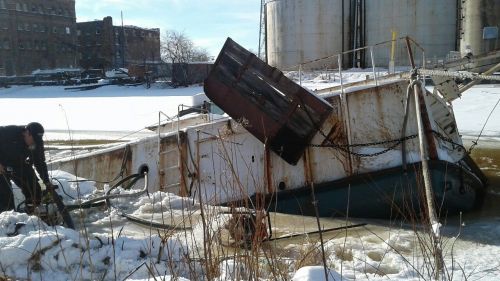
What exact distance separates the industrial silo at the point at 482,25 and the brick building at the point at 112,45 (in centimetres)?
4864

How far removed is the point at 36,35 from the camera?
220ft

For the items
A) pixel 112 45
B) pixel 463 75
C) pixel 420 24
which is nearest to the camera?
pixel 463 75

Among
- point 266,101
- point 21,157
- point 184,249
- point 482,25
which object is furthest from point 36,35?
point 184,249

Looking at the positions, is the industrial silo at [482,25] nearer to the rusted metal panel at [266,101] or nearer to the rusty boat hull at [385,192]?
the rusty boat hull at [385,192]

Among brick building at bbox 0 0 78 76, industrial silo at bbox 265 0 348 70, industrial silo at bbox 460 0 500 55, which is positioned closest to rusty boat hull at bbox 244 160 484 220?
industrial silo at bbox 460 0 500 55

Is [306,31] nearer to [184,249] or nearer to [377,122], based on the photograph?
[377,122]

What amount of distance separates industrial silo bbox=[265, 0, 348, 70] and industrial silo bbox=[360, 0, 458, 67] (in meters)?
2.61

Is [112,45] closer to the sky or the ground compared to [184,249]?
closer to the sky

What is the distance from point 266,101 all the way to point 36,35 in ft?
220

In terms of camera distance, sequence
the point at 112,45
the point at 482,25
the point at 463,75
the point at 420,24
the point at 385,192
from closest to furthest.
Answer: the point at 463,75, the point at 385,192, the point at 482,25, the point at 420,24, the point at 112,45

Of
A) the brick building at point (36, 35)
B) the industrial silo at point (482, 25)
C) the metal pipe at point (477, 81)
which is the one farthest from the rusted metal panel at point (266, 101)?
the brick building at point (36, 35)

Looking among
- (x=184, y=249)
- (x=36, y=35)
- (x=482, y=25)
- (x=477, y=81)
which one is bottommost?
(x=184, y=249)

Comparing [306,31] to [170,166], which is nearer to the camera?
[170,166]

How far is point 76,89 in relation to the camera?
42.1 meters
